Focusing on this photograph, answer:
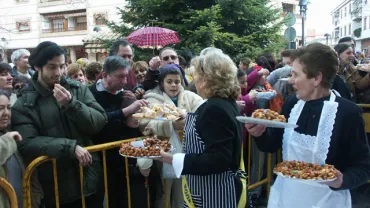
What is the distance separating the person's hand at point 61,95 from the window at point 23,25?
36554 millimetres

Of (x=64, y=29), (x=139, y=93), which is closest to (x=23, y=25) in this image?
(x=64, y=29)

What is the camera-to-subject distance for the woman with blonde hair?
2199mm

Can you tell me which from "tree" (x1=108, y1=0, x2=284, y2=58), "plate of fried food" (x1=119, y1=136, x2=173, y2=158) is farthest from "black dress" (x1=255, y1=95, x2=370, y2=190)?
"tree" (x1=108, y1=0, x2=284, y2=58)

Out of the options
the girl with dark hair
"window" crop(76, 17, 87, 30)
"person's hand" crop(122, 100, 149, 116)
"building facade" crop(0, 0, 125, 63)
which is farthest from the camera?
"window" crop(76, 17, 87, 30)

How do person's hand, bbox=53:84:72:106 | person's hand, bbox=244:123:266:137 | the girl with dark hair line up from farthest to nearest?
the girl with dark hair → person's hand, bbox=53:84:72:106 → person's hand, bbox=244:123:266:137

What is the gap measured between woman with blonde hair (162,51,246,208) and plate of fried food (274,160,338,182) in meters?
0.37

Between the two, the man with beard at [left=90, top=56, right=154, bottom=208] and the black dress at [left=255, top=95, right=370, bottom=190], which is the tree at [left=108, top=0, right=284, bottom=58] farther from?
the black dress at [left=255, top=95, right=370, bottom=190]

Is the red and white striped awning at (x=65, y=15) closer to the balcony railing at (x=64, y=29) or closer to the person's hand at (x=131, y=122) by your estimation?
the balcony railing at (x=64, y=29)

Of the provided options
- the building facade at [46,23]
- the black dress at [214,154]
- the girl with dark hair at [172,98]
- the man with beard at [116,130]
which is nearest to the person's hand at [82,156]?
the man with beard at [116,130]

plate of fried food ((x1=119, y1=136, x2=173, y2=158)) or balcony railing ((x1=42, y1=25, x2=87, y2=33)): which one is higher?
balcony railing ((x1=42, y1=25, x2=87, y2=33))

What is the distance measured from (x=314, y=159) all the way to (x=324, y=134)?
7.5 inches

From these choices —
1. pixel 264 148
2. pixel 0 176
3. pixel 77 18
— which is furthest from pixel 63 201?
pixel 77 18

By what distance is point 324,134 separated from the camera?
2203mm

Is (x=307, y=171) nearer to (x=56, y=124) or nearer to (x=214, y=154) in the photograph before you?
(x=214, y=154)
